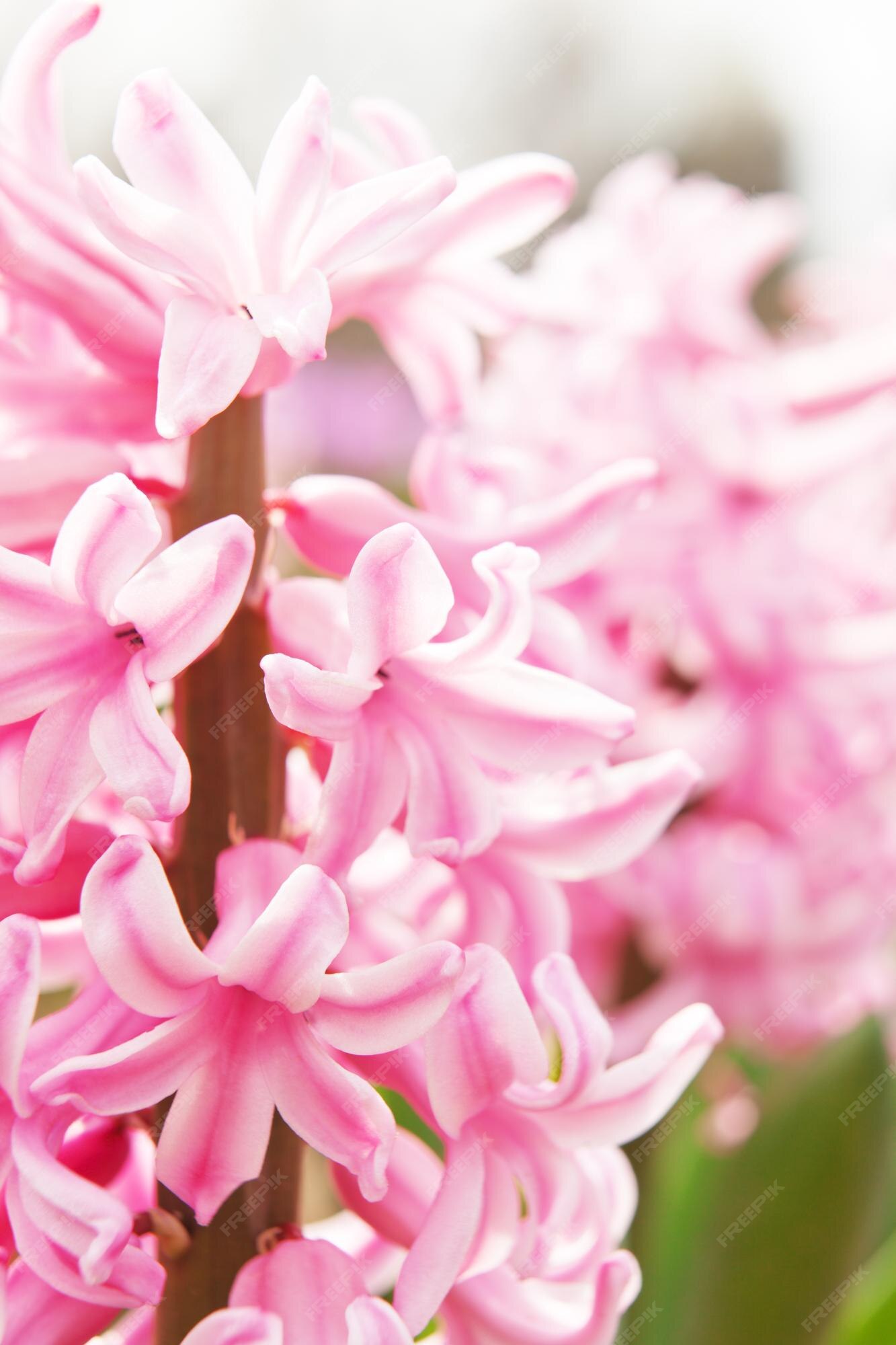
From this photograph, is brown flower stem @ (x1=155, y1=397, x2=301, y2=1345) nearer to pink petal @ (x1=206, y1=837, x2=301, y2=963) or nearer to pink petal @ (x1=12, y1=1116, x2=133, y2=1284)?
pink petal @ (x1=206, y1=837, x2=301, y2=963)

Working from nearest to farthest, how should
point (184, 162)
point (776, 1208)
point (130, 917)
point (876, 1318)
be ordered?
point (130, 917)
point (184, 162)
point (876, 1318)
point (776, 1208)

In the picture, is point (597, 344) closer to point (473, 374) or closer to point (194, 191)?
point (473, 374)

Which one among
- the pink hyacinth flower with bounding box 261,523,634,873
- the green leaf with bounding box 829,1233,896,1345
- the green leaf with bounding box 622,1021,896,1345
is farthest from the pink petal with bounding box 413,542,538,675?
the green leaf with bounding box 622,1021,896,1345

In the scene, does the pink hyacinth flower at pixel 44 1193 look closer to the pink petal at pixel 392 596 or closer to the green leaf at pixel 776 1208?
the pink petal at pixel 392 596

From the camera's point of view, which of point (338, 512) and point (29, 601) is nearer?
point (29, 601)

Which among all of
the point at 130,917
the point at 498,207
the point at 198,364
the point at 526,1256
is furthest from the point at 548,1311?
the point at 498,207

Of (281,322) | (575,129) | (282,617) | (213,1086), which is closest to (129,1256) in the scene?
(213,1086)

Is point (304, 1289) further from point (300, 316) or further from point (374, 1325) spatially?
point (300, 316)
